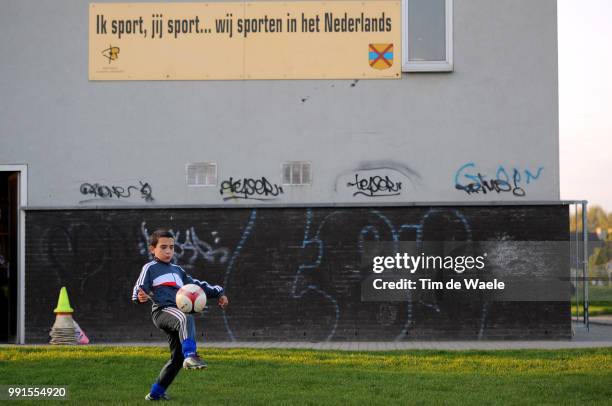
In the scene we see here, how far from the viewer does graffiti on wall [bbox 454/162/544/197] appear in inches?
719

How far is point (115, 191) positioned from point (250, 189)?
2.43 m

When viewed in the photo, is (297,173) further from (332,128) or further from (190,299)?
(190,299)

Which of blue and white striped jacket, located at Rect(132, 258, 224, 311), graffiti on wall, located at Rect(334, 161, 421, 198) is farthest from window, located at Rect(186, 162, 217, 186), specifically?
blue and white striped jacket, located at Rect(132, 258, 224, 311)

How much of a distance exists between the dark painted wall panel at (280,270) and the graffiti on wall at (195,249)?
2 cm

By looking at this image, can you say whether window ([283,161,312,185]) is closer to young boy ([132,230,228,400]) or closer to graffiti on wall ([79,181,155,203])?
graffiti on wall ([79,181,155,203])

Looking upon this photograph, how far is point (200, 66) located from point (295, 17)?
75.3 inches

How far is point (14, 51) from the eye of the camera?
18984 millimetres

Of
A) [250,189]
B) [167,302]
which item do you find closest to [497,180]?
[250,189]

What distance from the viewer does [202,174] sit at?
730 inches

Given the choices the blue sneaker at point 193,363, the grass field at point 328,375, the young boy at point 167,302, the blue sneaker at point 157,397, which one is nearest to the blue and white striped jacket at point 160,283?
the young boy at point 167,302

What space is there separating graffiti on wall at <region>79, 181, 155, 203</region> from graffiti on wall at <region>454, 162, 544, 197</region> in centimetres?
548

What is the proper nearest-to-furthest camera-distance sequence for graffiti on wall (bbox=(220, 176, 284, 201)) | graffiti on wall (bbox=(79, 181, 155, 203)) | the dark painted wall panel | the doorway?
the dark painted wall panel, graffiti on wall (bbox=(220, 176, 284, 201)), graffiti on wall (bbox=(79, 181, 155, 203)), the doorway

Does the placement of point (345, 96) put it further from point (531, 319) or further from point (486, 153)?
point (531, 319)

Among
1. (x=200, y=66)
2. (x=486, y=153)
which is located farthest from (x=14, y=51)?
(x=486, y=153)
